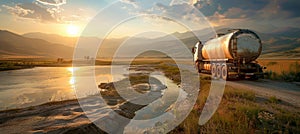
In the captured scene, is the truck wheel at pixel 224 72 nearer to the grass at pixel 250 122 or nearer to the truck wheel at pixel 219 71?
the truck wheel at pixel 219 71

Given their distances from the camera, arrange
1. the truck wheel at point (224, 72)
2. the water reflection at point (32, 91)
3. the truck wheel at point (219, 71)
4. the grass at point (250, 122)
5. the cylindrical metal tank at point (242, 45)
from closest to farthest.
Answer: the grass at point (250, 122)
the water reflection at point (32, 91)
the cylindrical metal tank at point (242, 45)
the truck wheel at point (224, 72)
the truck wheel at point (219, 71)

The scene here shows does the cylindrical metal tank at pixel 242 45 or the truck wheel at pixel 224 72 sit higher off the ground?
the cylindrical metal tank at pixel 242 45

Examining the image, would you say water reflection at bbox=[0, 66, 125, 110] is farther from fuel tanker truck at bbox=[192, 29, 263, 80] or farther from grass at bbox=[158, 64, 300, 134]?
fuel tanker truck at bbox=[192, 29, 263, 80]

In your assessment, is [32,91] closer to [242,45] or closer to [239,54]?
[239,54]

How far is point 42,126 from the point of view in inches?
337

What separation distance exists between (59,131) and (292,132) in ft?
26.0

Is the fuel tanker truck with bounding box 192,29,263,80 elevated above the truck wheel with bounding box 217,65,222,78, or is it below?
above

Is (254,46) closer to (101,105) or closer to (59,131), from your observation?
(101,105)

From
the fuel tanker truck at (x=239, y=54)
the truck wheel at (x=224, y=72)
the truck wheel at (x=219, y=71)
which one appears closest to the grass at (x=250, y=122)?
the fuel tanker truck at (x=239, y=54)

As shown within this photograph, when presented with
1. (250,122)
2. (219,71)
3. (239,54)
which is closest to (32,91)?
(219,71)

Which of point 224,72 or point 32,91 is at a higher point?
point 224,72

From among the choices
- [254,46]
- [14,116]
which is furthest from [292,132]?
[254,46]

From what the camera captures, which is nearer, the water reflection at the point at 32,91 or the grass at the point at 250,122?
the grass at the point at 250,122

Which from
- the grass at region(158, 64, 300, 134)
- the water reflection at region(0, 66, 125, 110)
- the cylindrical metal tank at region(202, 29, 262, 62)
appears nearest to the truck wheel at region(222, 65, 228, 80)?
the cylindrical metal tank at region(202, 29, 262, 62)
